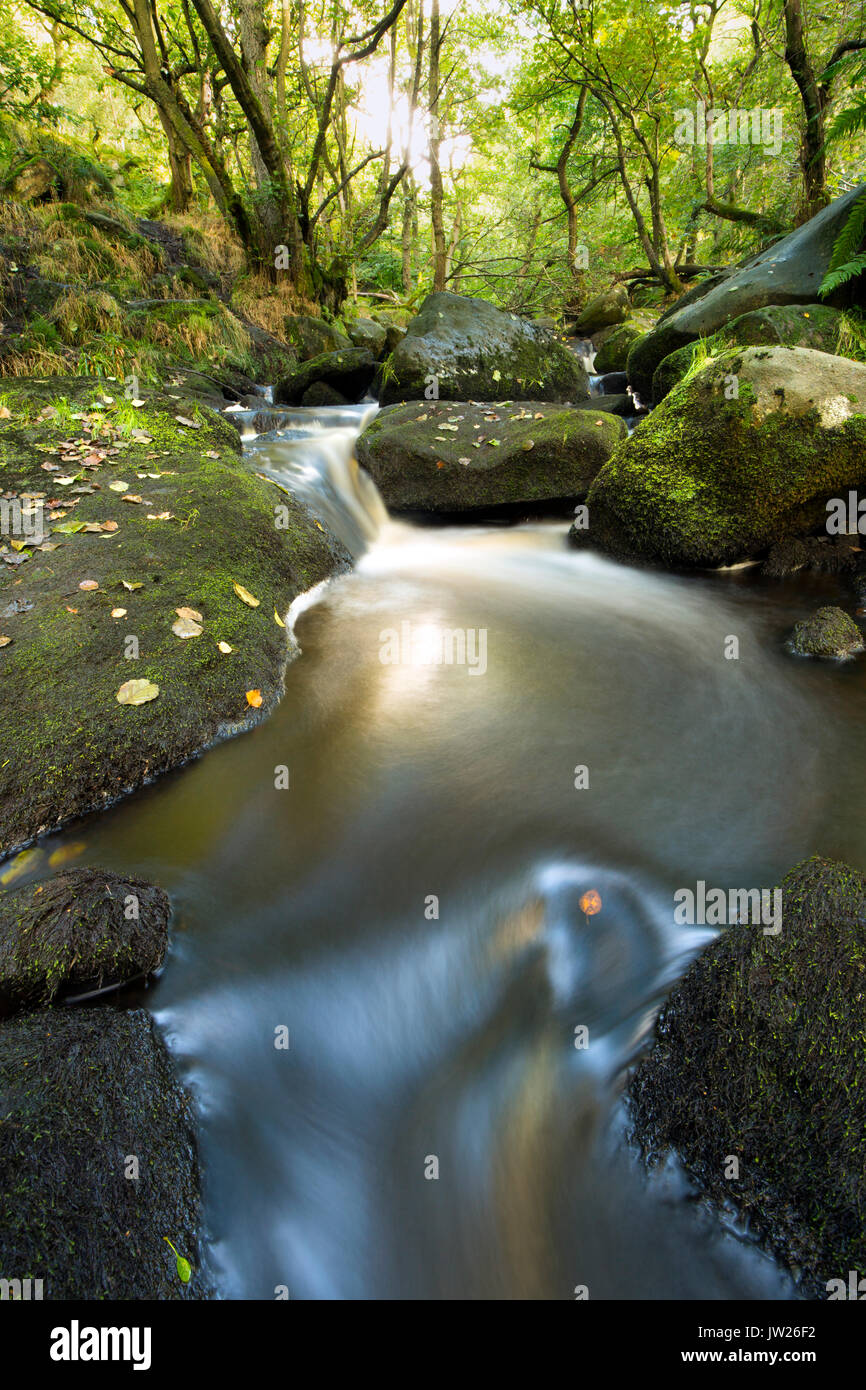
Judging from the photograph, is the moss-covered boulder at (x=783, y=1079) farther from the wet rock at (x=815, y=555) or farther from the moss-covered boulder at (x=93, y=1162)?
the wet rock at (x=815, y=555)

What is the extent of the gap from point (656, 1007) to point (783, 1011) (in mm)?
465

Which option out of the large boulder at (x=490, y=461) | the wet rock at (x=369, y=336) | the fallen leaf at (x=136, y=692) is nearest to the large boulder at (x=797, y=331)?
the large boulder at (x=490, y=461)

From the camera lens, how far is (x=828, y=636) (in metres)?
4.28

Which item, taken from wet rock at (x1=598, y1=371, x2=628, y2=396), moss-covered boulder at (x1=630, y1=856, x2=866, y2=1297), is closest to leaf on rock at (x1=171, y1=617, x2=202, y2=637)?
moss-covered boulder at (x1=630, y1=856, x2=866, y2=1297)

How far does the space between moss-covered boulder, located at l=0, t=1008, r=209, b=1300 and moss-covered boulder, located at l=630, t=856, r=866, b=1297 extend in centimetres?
134

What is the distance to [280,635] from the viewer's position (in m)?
4.18

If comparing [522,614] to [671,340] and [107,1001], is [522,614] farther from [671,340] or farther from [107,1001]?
[671,340]

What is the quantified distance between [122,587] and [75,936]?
2268mm

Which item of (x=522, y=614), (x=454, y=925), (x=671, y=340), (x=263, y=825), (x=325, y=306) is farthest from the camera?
→ (x=325, y=306)

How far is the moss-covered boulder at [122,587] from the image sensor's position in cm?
287

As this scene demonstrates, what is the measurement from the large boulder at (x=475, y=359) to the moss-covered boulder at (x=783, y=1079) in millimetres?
8248

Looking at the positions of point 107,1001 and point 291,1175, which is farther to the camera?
point 107,1001
